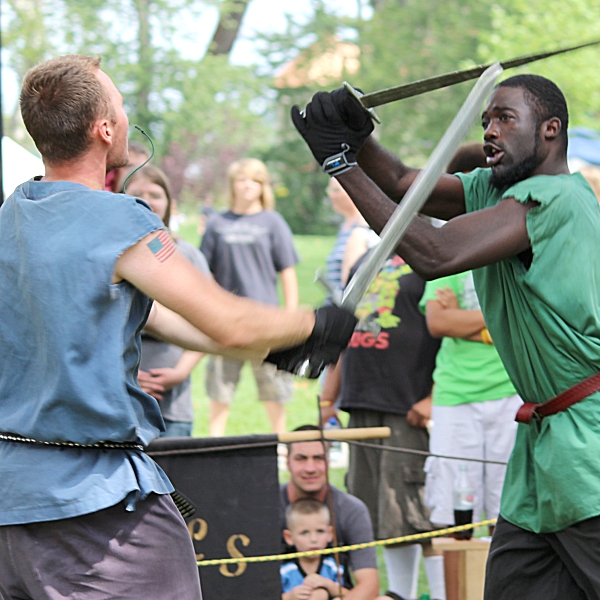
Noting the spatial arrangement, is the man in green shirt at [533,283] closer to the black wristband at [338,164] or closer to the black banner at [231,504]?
the black wristband at [338,164]

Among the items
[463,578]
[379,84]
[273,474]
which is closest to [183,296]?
[273,474]

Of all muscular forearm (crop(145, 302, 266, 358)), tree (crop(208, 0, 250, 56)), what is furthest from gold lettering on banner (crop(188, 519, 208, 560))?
tree (crop(208, 0, 250, 56))

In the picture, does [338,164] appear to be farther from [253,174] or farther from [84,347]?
[253,174]

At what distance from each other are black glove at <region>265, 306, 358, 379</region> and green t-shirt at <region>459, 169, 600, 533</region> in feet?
→ 2.25

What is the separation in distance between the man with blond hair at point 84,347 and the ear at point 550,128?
111 cm

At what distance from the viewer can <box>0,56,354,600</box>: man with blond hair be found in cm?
209

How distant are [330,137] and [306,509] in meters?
1.89

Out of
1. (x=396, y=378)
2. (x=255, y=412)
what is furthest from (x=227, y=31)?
(x=396, y=378)

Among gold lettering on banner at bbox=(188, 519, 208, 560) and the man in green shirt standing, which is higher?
the man in green shirt standing

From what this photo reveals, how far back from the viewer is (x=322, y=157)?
2.84 meters

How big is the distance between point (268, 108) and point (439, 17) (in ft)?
12.1

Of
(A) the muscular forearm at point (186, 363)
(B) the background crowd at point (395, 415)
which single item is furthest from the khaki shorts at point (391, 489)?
(A) the muscular forearm at point (186, 363)

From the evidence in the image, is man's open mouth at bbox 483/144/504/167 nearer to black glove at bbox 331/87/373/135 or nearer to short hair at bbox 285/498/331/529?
black glove at bbox 331/87/373/135

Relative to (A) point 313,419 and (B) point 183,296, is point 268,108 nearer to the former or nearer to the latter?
(A) point 313,419
